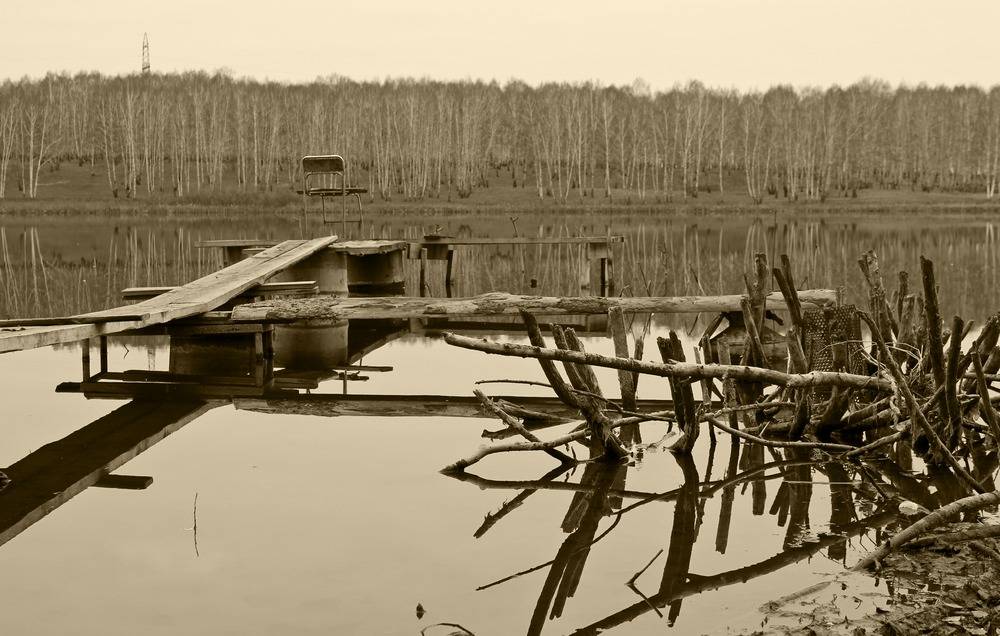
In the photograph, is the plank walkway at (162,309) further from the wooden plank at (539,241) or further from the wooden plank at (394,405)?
the wooden plank at (539,241)

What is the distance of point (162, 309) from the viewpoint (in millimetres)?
9898

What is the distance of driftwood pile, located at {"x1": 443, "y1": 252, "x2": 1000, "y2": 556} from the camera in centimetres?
603

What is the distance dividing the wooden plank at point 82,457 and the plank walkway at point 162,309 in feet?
2.31

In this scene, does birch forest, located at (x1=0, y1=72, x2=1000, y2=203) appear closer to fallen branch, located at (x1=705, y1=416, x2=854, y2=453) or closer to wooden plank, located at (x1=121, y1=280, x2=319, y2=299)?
wooden plank, located at (x1=121, y1=280, x2=319, y2=299)

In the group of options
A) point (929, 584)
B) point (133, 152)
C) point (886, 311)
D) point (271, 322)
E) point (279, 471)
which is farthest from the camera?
point (133, 152)

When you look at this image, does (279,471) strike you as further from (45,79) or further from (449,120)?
(45,79)

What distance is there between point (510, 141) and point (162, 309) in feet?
223

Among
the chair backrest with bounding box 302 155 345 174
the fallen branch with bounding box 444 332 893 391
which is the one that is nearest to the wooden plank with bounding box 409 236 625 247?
the chair backrest with bounding box 302 155 345 174

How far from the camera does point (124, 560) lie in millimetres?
5551

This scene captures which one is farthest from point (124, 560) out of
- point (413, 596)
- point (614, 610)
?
point (614, 610)

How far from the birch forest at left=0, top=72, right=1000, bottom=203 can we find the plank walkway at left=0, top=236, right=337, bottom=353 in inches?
2005

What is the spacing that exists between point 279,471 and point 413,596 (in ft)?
8.57

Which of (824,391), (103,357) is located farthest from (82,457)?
(824,391)

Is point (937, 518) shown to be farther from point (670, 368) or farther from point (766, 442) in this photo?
point (766, 442)
